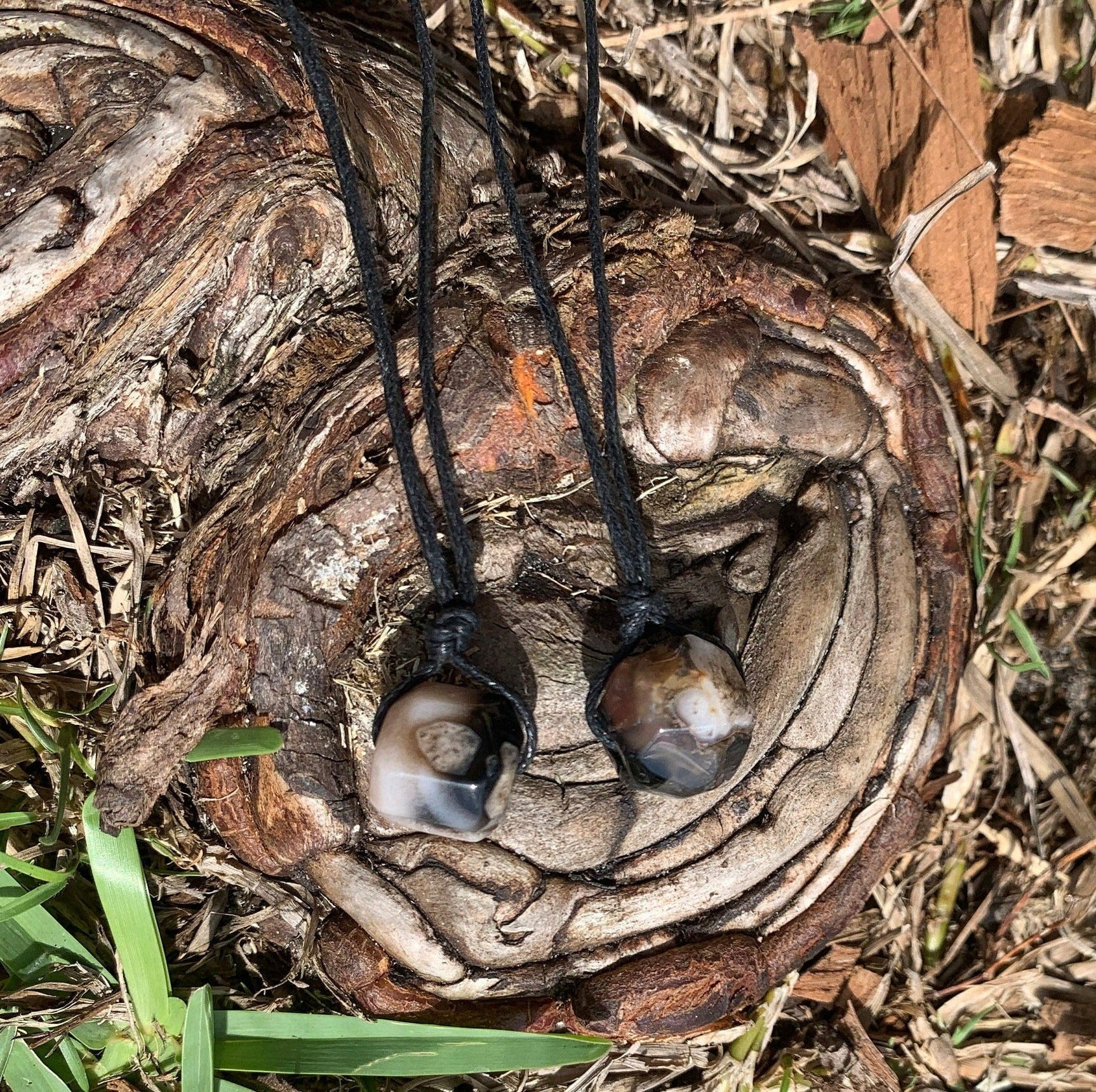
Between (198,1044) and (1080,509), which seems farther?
(1080,509)

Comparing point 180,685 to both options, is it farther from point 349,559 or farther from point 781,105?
point 781,105

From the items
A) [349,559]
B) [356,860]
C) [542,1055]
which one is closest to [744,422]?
[349,559]

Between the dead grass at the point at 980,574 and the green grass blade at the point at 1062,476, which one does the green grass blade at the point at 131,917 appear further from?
the green grass blade at the point at 1062,476

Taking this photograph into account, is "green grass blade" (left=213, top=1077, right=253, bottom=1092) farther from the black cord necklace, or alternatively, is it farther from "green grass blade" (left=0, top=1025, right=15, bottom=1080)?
the black cord necklace

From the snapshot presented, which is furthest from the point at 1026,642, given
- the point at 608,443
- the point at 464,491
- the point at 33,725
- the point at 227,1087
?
the point at 33,725

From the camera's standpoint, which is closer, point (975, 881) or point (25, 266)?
point (25, 266)

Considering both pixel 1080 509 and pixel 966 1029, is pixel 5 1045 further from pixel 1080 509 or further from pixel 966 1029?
pixel 1080 509
